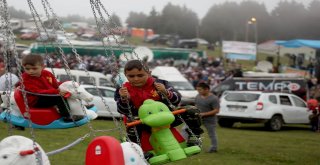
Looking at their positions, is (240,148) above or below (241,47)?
above

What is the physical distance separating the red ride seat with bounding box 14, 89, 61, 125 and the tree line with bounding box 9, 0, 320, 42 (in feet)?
7.99

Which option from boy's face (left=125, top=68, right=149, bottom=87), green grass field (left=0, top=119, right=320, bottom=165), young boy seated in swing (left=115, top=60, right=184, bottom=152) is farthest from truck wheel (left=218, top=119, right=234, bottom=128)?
boy's face (left=125, top=68, right=149, bottom=87)

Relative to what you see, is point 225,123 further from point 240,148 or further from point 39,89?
point 39,89

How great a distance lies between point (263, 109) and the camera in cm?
2239

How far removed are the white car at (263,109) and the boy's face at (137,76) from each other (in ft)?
51.6

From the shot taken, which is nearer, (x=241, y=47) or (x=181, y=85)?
(x=181, y=85)

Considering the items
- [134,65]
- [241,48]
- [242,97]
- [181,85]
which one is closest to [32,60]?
[134,65]

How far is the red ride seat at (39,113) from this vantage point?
7805 millimetres

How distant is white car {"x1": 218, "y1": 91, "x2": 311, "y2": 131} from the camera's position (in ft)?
73.5

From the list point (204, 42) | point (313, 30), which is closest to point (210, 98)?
point (313, 30)

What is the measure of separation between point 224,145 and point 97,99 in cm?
852

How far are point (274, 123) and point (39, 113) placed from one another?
642 inches

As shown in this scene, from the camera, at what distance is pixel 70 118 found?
819 centimetres

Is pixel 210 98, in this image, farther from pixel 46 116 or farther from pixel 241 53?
pixel 241 53
